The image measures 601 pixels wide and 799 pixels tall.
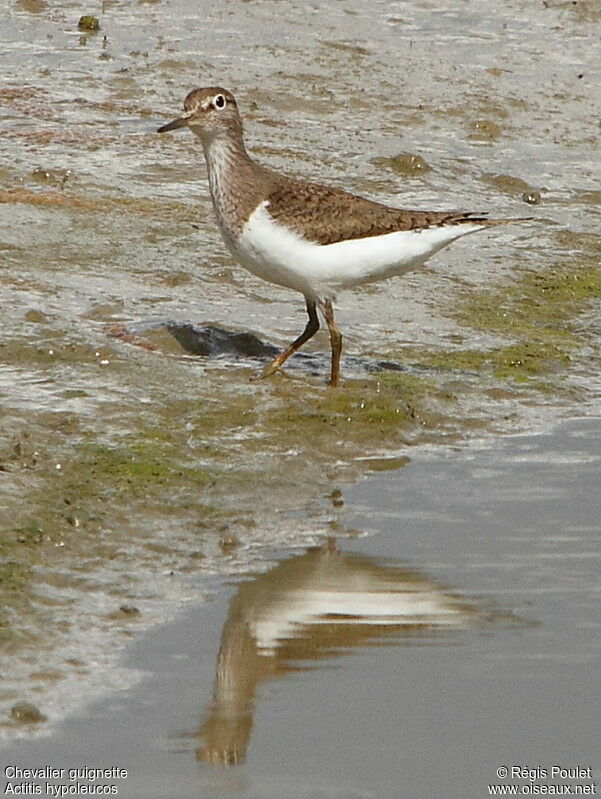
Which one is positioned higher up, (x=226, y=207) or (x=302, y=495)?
(x=226, y=207)

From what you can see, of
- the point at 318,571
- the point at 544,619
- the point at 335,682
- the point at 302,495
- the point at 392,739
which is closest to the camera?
the point at 392,739

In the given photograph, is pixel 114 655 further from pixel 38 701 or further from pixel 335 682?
pixel 335 682

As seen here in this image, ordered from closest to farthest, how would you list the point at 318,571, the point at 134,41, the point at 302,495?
the point at 318,571, the point at 302,495, the point at 134,41

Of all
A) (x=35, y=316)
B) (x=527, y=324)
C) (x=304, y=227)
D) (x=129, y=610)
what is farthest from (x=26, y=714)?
(x=527, y=324)

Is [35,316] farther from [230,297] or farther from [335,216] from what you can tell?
[335,216]

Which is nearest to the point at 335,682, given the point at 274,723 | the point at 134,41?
the point at 274,723

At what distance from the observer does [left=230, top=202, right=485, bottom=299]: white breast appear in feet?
33.3

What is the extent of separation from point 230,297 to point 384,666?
5.85 metres

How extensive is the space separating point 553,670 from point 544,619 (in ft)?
1.99

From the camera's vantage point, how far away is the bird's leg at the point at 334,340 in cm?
1058

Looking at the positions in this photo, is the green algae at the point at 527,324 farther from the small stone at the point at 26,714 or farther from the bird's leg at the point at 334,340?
the small stone at the point at 26,714

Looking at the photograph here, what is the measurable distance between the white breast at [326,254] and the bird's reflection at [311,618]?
96.8 inches

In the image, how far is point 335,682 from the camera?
6.64m

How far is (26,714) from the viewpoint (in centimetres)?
629
